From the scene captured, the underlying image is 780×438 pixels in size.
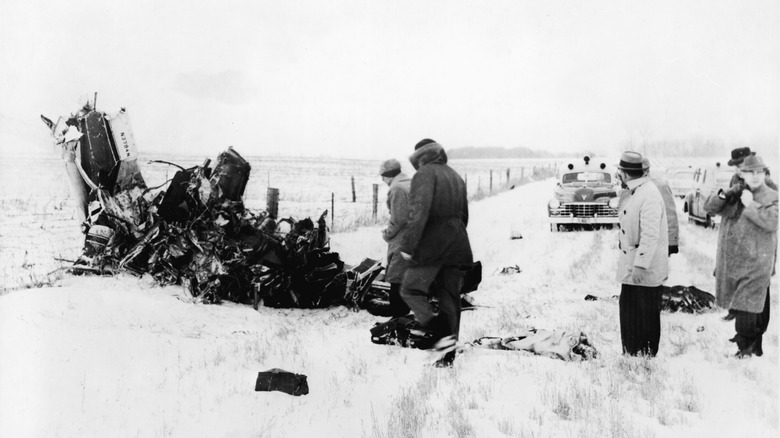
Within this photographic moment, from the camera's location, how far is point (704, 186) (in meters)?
14.3

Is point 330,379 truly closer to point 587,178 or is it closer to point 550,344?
point 550,344

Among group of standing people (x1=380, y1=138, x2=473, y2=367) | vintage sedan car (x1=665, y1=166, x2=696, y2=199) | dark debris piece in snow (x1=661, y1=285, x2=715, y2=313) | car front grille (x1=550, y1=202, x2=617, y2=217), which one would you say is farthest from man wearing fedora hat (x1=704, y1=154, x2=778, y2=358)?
vintage sedan car (x1=665, y1=166, x2=696, y2=199)

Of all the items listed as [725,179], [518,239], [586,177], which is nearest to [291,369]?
[518,239]

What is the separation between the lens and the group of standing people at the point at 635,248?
14.3 feet

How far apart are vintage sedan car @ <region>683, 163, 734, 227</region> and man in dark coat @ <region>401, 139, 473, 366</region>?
11199 mm

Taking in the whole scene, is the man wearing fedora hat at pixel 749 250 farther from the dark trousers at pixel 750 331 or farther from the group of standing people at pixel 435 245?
the group of standing people at pixel 435 245

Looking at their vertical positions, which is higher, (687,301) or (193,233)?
(193,233)

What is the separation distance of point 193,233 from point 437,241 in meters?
3.74

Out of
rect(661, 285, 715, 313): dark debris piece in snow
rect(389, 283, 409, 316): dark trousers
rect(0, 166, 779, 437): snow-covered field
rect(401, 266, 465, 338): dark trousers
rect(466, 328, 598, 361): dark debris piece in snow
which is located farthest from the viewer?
rect(661, 285, 715, 313): dark debris piece in snow

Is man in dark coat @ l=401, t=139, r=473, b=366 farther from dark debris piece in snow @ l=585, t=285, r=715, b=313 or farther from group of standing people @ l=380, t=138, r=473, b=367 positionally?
dark debris piece in snow @ l=585, t=285, r=715, b=313

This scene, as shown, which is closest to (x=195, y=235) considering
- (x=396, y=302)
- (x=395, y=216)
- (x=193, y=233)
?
(x=193, y=233)

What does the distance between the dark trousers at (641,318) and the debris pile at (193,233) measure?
130 inches

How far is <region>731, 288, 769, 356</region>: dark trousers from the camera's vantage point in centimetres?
464

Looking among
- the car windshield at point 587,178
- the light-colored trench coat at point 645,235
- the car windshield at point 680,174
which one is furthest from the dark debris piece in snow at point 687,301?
the car windshield at point 680,174
